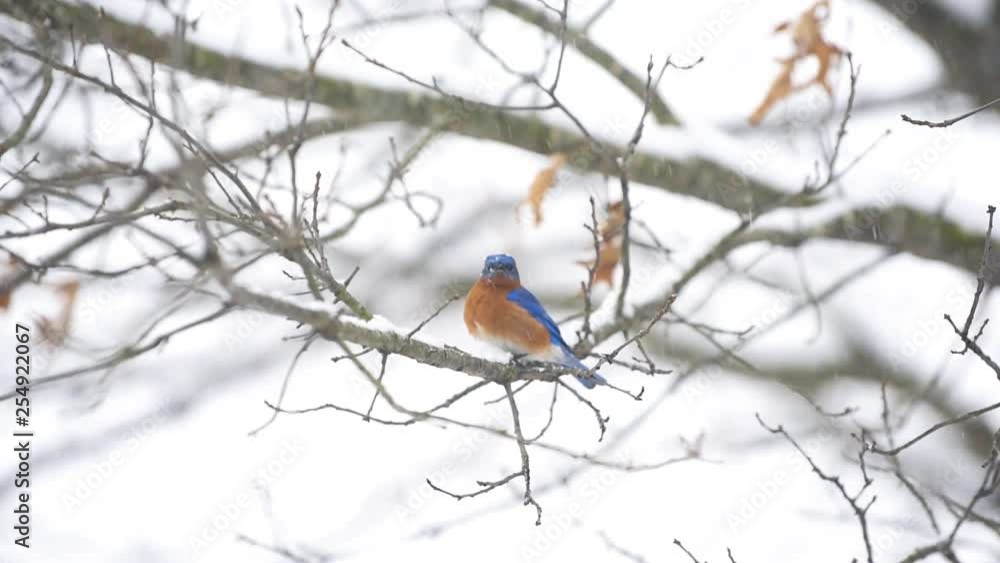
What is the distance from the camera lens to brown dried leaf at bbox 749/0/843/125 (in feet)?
16.3

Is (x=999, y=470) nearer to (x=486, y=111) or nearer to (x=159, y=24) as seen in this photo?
(x=486, y=111)

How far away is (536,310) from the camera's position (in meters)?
4.94

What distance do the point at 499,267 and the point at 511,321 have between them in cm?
38

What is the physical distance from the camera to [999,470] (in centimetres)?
287

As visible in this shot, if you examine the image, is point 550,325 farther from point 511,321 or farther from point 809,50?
point 809,50

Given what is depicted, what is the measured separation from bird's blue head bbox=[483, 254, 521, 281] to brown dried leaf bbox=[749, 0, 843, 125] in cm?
158

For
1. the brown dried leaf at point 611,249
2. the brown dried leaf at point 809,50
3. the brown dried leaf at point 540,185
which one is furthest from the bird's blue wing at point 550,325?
the brown dried leaf at point 809,50

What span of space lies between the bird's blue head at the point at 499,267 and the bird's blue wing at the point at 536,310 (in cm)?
10

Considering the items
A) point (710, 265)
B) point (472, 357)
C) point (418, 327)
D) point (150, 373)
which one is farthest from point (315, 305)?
point (150, 373)

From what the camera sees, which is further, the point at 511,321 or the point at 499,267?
the point at 499,267

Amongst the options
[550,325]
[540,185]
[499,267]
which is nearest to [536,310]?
[550,325]

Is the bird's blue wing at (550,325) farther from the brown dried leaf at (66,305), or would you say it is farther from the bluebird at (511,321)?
the brown dried leaf at (66,305)

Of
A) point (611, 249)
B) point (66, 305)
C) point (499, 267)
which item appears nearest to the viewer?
point (66, 305)

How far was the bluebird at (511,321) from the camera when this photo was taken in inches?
186
